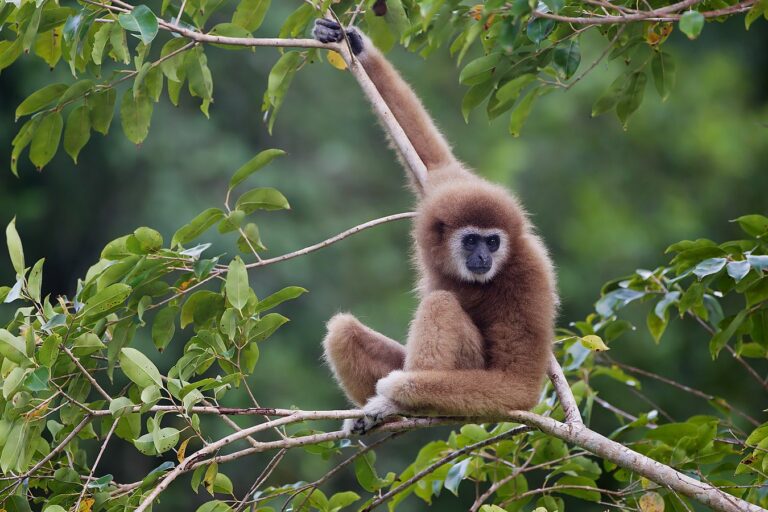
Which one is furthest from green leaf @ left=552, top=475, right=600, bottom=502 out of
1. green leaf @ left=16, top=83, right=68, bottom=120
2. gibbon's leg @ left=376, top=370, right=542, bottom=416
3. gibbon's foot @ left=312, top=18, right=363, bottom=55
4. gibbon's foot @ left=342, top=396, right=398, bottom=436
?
green leaf @ left=16, top=83, right=68, bottom=120

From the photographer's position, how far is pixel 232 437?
3.37 m

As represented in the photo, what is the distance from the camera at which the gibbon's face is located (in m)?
4.96

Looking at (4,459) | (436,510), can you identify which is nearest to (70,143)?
(4,459)

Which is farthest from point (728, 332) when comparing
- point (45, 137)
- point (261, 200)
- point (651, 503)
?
point (45, 137)

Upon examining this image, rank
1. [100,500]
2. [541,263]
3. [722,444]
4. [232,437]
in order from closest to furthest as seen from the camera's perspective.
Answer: [232,437], [100,500], [722,444], [541,263]

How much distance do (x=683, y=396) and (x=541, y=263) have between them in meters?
9.74

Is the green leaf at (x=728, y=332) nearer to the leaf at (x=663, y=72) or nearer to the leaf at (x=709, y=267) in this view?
the leaf at (x=709, y=267)

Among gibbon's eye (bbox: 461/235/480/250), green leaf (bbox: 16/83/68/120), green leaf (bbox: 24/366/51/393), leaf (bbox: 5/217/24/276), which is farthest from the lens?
gibbon's eye (bbox: 461/235/480/250)

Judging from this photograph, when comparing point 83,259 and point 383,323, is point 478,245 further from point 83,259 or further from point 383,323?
point 83,259

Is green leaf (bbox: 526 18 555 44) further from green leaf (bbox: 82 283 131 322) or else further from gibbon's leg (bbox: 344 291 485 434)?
green leaf (bbox: 82 283 131 322)

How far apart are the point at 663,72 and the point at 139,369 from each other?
9.18 ft

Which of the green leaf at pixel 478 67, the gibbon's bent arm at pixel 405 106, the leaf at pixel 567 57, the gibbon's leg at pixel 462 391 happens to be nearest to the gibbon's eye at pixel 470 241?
the gibbon's bent arm at pixel 405 106

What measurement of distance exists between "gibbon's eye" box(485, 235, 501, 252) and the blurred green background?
25.8 feet

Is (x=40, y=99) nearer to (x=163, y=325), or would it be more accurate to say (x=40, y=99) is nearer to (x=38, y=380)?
(x=163, y=325)
